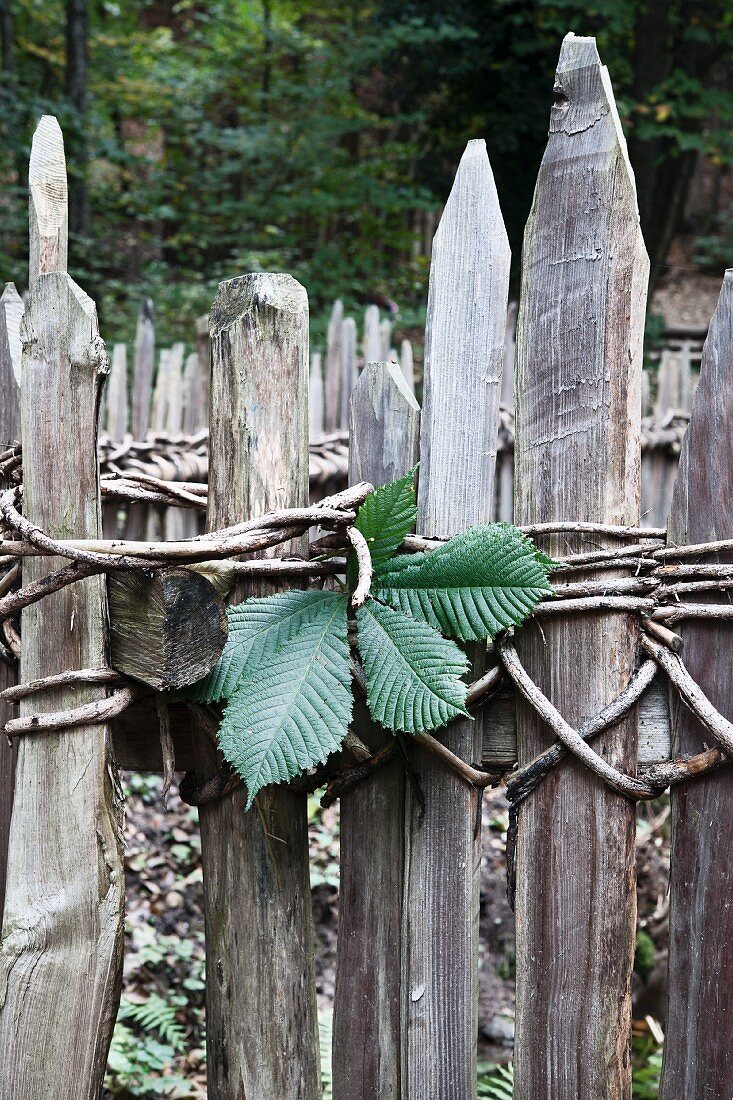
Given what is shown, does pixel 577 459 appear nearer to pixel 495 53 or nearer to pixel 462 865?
pixel 462 865

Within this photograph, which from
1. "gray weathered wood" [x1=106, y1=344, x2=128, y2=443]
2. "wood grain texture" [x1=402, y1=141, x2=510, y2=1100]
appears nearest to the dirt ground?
"gray weathered wood" [x1=106, y1=344, x2=128, y2=443]

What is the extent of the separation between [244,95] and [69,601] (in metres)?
13.6

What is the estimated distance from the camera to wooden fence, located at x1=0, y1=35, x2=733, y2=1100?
3.93 ft

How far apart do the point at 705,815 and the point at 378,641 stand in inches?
20.3

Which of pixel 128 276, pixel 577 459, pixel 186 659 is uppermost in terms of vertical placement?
pixel 128 276

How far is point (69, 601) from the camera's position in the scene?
1194mm

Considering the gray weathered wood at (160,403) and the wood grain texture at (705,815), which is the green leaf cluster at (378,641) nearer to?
the wood grain texture at (705,815)

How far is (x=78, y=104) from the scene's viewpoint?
31.3 ft

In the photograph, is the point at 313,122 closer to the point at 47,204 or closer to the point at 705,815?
the point at 47,204

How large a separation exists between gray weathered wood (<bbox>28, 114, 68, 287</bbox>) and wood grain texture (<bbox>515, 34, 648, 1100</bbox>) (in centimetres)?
65

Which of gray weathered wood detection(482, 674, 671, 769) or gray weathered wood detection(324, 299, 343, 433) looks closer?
gray weathered wood detection(482, 674, 671, 769)

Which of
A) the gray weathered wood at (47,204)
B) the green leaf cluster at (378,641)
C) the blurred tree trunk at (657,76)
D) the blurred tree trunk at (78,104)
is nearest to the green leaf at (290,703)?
the green leaf cluster at (378,641)

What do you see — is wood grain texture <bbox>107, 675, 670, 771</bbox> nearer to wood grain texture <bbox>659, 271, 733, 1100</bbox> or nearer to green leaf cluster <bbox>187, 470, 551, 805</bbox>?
wood grain texture <bbox>659, 271, 733, 1100</bbox>

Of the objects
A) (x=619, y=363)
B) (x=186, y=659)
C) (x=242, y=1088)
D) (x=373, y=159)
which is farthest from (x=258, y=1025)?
(x=373, y=159)
